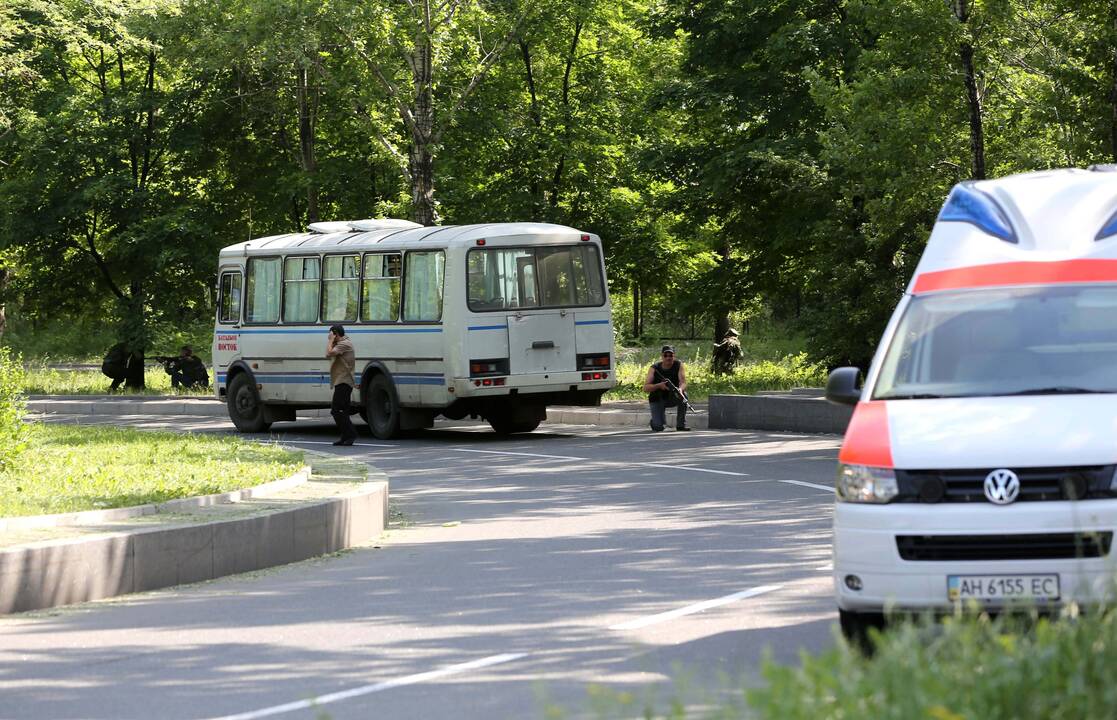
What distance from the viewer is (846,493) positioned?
25.6 ft

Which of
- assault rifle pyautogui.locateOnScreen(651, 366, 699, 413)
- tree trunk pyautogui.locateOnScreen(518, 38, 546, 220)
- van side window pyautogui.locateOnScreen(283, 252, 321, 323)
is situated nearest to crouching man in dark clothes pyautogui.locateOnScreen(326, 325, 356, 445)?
van side window pyautogui.locateOnScreen(283, 252, 321, 323)

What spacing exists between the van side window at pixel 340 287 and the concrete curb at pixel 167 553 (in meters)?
14.4

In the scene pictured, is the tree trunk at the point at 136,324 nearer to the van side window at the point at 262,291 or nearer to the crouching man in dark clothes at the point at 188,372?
the crouching man in dark clothes at the point at 188,372

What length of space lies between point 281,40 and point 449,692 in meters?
27.7

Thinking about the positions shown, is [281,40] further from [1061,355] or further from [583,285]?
[1061,355]

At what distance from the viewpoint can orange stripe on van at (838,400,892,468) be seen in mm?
7672

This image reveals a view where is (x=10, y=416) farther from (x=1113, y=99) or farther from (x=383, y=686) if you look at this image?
(x=1113, y=99)

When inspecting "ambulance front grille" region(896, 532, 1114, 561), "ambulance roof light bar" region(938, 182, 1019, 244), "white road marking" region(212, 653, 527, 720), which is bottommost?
"white road marking" region(212, 653, 527, 720)

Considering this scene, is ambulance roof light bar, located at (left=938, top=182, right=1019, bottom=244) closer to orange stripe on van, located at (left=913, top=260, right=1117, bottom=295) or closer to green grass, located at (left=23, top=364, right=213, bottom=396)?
orange stripe on van, located at (left=913, top=260, right=1117, bottom=295)

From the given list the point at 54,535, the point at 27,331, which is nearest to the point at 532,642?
the point at 54,535

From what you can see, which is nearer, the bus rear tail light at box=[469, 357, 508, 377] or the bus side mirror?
the bus side mirror

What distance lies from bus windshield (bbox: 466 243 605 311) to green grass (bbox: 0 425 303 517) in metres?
6.18

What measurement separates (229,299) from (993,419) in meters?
24.7

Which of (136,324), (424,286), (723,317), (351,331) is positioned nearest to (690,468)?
(424,286)
